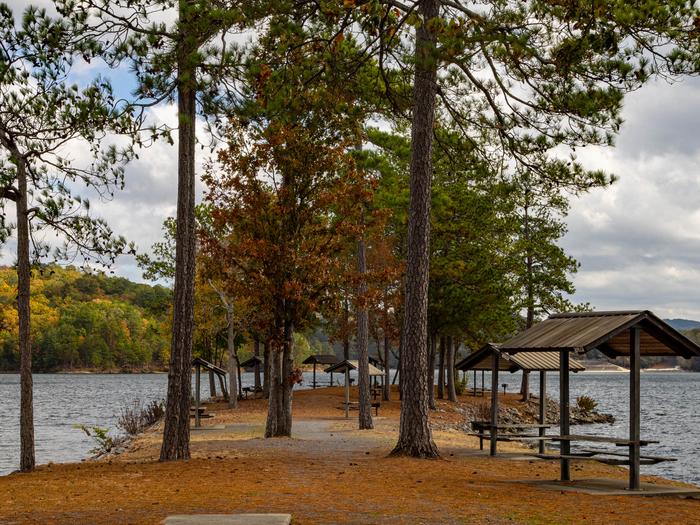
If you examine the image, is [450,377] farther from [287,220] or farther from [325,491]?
[325,491]

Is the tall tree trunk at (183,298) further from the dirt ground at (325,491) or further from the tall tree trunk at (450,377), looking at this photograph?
the tall tree trunk at (450,377)

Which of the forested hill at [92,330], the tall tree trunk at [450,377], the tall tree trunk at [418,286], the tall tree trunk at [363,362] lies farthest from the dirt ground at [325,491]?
the forested hill at [92,330]

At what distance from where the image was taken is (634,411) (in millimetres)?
14109

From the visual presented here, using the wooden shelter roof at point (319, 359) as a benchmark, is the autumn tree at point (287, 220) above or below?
above

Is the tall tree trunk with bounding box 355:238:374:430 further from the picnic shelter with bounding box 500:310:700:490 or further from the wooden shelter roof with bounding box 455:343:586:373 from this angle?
the picnic shelter with bounding box 500:310:700:490

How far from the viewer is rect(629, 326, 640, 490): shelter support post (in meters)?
14.0

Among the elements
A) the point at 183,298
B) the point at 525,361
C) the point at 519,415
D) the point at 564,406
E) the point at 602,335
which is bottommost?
the point at 519,415

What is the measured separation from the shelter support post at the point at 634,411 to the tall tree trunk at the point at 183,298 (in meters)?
8.51

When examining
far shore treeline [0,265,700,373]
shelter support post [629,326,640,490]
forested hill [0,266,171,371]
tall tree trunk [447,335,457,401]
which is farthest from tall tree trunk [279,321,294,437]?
forested hill [0,266,171,371]

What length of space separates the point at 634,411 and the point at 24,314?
38.2 feet

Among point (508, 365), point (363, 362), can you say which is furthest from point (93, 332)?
point (508, 365)

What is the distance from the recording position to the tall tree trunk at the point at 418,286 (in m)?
18.4

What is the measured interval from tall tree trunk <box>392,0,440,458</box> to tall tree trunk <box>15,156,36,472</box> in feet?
25.1

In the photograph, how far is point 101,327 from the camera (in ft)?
585
